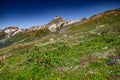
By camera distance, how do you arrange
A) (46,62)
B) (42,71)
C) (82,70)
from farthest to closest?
(46,62), (42,71), (82,70)

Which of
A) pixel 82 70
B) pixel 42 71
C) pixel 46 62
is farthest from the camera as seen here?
pixel 46 62

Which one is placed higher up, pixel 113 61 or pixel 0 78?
pixel 113 61

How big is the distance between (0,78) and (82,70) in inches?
267

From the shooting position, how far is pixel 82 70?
15.8 metres

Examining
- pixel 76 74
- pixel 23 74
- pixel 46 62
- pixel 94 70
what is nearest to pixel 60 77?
pixel 76 74

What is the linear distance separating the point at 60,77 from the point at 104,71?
2883mm

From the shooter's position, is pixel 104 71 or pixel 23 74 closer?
pixel 104 71

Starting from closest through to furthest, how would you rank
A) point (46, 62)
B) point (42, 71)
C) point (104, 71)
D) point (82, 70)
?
1. point (104, 71)
2. point (82, 70)
3. point (42, 71)
4. point (46, 62)

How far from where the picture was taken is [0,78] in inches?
719

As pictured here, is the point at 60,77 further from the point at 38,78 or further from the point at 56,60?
the point at 56,60

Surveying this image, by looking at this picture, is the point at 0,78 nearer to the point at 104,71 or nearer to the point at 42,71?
the point at 42,71

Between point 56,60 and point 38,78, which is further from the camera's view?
point 56,60

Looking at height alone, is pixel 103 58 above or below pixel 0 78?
above

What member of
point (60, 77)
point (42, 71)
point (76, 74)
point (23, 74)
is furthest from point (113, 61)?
point (23, 74)
